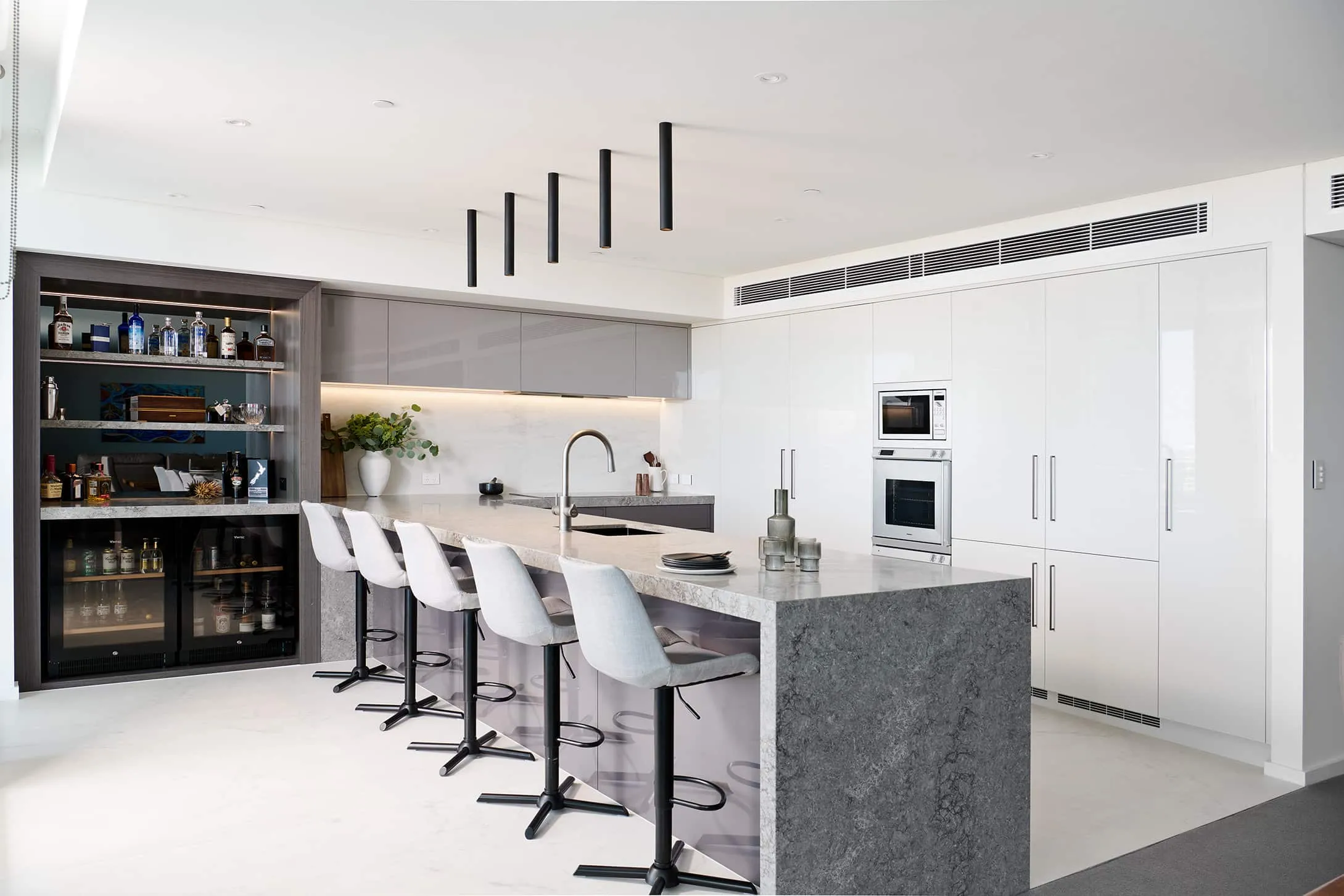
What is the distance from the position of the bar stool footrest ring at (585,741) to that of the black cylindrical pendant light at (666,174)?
1.69 m

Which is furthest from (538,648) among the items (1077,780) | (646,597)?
(1077,780)

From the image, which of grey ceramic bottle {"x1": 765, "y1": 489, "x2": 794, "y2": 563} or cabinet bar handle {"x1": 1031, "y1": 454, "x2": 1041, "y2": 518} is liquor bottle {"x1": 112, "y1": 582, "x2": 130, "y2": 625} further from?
cabinet bar handle {"x1": 1031, "y1": 454, "x2": 1041, "y2": 518}

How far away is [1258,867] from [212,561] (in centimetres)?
486

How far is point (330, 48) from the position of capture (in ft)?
9.27

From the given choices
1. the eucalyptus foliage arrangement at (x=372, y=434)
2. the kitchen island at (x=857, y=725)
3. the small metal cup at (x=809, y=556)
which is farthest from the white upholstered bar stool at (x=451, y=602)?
the eucalyptus foliage arrangement at (x=372, y=434)

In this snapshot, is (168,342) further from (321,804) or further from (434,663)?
(321,804)

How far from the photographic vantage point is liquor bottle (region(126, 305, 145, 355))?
5207mm

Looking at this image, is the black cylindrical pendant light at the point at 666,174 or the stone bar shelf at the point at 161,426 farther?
the stone bar shelf at the point at 161,426

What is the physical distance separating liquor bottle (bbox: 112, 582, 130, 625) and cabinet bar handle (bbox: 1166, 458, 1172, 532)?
16.5 ft

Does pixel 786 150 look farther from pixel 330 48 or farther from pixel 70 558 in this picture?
pixel 70 558

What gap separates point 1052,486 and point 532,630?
111 inches

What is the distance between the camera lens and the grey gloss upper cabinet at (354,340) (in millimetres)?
5582

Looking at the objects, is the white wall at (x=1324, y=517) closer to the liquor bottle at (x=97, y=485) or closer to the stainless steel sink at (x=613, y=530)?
the stainless steel sink at (x=613, y=530)

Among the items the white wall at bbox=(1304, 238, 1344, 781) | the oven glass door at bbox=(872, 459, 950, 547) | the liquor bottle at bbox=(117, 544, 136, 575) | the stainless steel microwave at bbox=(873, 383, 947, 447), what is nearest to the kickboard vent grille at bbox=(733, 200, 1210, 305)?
the white wall at bbox=(1304, 238, 1344, 781)
